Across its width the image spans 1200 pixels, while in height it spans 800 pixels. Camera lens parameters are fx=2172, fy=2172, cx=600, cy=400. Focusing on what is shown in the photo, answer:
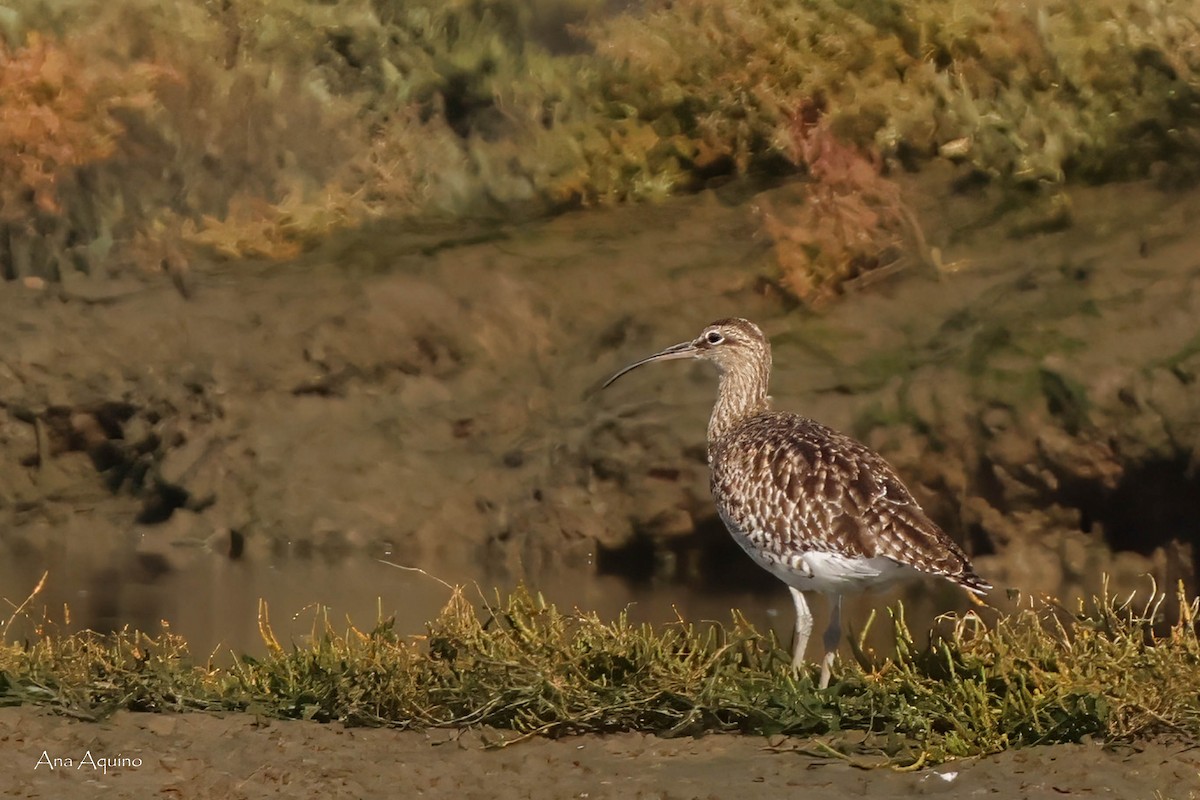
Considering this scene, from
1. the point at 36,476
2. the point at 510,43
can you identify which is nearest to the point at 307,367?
the point at 36,476

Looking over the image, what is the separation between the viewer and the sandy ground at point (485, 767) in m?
7.39

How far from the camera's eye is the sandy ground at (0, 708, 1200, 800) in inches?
291

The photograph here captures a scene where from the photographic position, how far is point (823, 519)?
902cm

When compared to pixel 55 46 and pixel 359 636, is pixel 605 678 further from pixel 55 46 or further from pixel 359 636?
pixel 55 46

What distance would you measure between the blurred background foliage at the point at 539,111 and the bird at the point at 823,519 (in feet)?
18.3

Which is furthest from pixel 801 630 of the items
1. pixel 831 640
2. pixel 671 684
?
pixel 671 684

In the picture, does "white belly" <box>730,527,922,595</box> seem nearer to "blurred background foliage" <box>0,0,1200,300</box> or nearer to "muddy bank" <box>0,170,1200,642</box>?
"muddy bank" <box>0,170,1200,642</box>

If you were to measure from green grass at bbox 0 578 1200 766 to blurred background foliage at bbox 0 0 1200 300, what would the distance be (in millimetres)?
6956

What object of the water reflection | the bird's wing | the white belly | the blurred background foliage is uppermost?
the blurred background foliage

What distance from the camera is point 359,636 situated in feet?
28.6

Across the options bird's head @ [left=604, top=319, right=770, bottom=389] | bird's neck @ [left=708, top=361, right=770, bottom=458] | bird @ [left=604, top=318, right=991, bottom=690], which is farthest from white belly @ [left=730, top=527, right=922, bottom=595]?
bird's head @ [left=604, top=319, right=770, bottom=389]

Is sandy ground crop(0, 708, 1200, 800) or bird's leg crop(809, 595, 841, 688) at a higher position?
bird's leg crop(809, 595, 841, 688)

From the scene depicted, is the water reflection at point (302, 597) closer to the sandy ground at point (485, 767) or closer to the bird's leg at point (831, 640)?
the bird's leg at point (831, 640)

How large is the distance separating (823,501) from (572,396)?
19.1ft
